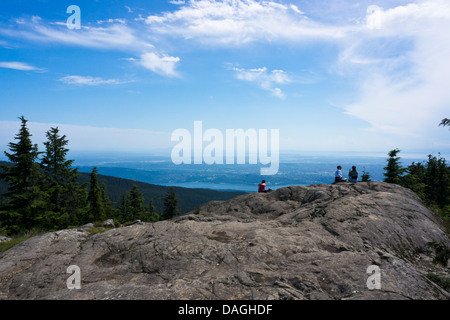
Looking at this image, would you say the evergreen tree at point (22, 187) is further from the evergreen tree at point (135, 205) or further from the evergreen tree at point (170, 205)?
the evergreen tree at point (170, 205)

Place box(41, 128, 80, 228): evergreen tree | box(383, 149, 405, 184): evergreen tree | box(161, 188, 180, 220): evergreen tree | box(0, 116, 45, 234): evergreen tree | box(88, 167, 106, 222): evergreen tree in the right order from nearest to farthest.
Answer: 1. box(0, 116, 45, 234): evergreen tree
2. box(41, 128, 80, 228): evergreen tree
3. box(383, 149, 405, 184): evergreen tree
4. box(88, 167, 106, 222): evergreen tree
5. box(161, 188, 180, 220): evergreen tree

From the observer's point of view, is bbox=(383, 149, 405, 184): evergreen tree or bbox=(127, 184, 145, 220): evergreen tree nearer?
bbox=(383, 149, 405, 184): evergreen tree

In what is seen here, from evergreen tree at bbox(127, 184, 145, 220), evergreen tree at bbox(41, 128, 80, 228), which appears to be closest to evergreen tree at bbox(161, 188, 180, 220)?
evergreen tree at bbox(127, 184, 145, 220)

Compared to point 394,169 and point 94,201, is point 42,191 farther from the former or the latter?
point 394,169

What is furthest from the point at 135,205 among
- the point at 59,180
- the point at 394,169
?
the point at 394,169

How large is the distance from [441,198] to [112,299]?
69584mm

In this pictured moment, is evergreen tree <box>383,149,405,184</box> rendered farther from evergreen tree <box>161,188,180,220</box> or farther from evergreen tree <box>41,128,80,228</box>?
evergreen tree <box>41,128,80,228</box>

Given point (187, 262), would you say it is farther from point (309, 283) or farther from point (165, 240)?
point (309, 283)

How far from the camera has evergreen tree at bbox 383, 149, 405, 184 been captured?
1443 inches

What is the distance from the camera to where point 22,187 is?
2859cm

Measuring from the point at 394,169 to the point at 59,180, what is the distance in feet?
183

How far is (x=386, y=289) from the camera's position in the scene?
5809 mm

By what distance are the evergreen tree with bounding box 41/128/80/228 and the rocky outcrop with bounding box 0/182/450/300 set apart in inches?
1077
